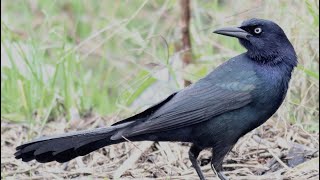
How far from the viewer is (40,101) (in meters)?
7.33

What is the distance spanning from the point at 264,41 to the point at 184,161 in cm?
103

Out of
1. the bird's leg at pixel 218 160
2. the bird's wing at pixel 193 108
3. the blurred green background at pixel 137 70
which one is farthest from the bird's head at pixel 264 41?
the blurred green background at pixel 137 70

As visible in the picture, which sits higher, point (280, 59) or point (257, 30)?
point (257, 30)

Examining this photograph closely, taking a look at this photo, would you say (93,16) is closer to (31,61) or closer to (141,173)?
(31,61)

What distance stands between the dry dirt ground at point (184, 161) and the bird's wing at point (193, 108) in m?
0.42

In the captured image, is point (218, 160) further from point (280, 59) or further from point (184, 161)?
point (280, 59)

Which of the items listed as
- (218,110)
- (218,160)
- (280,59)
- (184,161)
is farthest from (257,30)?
(184,161)

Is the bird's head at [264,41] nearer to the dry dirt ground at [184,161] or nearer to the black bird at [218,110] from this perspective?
the black bird at [218,110]

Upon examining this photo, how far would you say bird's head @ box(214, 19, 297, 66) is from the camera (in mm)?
5887

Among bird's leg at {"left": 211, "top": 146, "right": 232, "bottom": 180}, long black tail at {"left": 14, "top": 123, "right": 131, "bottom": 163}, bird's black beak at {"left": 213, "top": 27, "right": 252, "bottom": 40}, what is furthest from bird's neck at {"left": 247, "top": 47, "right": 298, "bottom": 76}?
long black tail at {"left": 14, "top": 123, "right": 131, "bottom": 163}

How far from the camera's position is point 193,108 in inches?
228

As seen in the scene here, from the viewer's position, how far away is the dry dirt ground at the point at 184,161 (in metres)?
6.13

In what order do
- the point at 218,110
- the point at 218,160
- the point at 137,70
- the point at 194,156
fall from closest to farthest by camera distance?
the point at 218,110, the point at 218,160, the point at 194,156, the point at 137,70

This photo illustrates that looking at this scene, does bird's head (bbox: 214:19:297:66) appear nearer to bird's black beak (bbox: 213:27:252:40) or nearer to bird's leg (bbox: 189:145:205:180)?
bird's black beak (bbox: 213:27:252:40)
